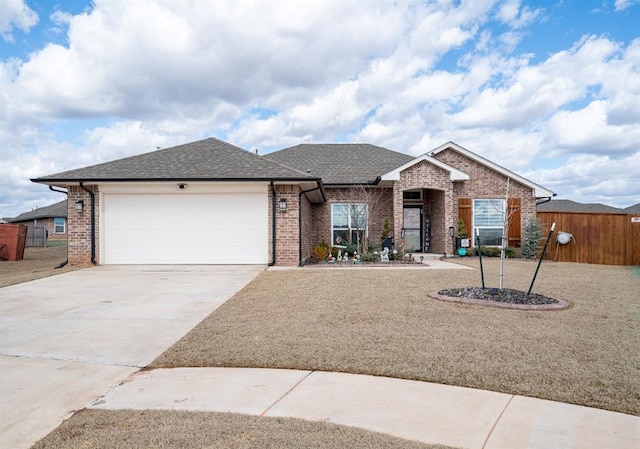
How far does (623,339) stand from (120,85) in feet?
53.4

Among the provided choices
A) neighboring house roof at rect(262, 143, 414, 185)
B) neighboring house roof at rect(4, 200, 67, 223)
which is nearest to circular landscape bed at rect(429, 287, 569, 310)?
neighboring house roof at rect(262, 143, 414, 185)

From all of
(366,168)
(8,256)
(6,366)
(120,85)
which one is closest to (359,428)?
(6,366)

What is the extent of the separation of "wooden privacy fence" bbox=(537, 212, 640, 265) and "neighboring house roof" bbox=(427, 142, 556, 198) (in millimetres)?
2089

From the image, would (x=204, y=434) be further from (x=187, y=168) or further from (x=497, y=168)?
(x=497, y=168)

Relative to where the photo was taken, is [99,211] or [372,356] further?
[99,211]

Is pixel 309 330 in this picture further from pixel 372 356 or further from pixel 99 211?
pixel 99 211

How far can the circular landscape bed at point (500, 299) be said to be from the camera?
26.3 feet

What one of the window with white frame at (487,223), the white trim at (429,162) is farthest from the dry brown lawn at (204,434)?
the window with white frame at (487,223)

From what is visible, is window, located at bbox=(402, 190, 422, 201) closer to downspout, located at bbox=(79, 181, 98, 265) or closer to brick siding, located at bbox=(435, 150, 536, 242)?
brick siding, located at bbox=(435, 150, 536, 242)

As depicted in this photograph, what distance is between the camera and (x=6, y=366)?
5207mm

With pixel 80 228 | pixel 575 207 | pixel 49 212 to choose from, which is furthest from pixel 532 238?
pixel 49 212

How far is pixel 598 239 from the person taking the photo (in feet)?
58.4

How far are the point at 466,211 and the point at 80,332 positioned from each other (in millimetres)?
16547

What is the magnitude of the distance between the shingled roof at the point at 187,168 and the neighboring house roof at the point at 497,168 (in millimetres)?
7637
